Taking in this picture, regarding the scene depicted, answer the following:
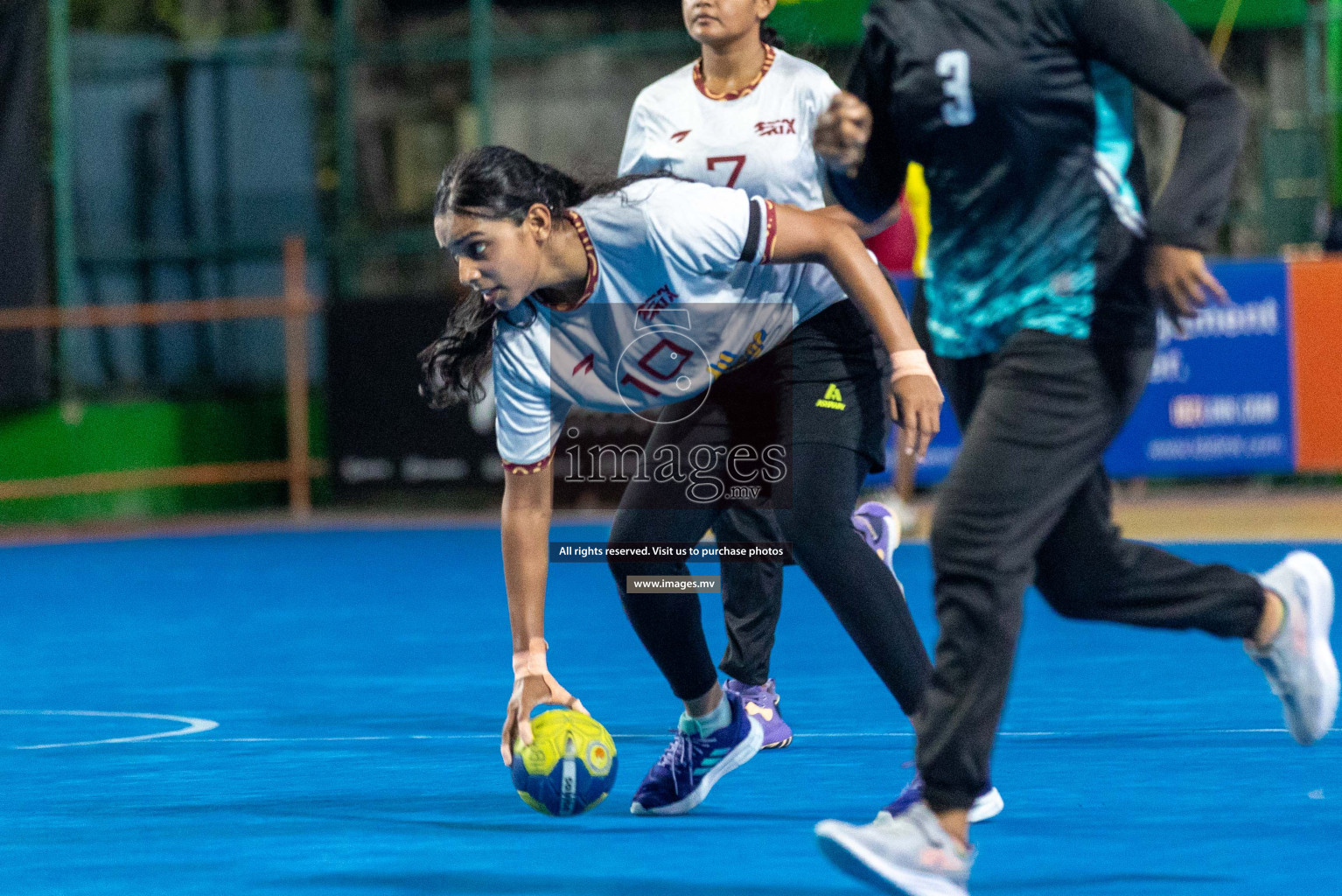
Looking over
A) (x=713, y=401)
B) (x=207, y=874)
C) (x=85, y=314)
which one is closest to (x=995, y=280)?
(x=713, y=401)

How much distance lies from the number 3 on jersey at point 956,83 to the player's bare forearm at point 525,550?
1205mm

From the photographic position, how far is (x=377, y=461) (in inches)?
619

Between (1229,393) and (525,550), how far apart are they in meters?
10.1

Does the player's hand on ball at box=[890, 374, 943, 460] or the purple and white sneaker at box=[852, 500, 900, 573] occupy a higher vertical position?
the player's hand on ball at box=[890, 374, 943, 460]

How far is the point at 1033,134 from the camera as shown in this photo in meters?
4.02

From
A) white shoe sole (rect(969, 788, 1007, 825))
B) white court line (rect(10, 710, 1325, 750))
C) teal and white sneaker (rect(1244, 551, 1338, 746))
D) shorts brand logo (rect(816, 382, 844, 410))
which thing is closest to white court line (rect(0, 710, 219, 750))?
Answer: white court line (rect(10, 710, 1325, 750))

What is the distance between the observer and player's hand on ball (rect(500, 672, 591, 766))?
456 centimetres

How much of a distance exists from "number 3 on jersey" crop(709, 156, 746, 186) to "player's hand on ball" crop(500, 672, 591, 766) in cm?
156

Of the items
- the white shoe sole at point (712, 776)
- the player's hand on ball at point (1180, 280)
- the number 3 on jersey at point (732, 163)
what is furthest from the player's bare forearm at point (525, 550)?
the player's hand on ball at point (1180, 280)

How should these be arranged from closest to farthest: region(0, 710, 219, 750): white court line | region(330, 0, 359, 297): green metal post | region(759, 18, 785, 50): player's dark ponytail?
region(759, 18, 785, 50): player's dark ponytail
region(0, 710, 219, 750): white court line
region(330, 0, 359, 297): green metal post

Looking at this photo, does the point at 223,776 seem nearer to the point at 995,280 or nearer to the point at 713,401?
the point at 713,401

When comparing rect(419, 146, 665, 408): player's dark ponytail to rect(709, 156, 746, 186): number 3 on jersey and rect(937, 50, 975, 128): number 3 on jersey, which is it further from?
rect(937, 50, 975, 128): number 3 on jersey

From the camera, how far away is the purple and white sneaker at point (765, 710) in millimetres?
5801

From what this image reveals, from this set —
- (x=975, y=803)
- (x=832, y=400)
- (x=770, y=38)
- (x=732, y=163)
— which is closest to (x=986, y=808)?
(x=975, y=803)
